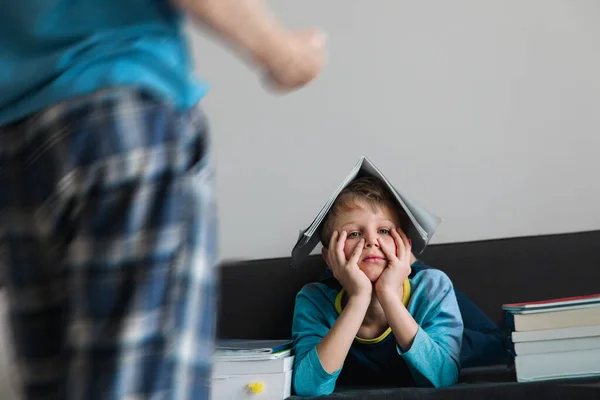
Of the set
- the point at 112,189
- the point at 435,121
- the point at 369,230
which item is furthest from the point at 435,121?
the point at 112,189

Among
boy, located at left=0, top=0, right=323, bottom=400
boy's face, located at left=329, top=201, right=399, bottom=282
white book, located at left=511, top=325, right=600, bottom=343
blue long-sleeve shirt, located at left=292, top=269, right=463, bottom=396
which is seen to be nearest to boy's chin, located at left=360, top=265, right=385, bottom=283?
boy's face, located at left=329, top=201, right=399, bottom=282

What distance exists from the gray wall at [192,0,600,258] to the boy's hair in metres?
0.34

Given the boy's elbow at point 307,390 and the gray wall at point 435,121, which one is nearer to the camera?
the boy's elbow at point 307,390

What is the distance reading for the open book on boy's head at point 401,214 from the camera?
1.58m

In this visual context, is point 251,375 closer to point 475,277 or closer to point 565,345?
point 565,345

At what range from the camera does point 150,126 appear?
0.57m

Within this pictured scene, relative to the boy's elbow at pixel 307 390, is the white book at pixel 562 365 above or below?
above

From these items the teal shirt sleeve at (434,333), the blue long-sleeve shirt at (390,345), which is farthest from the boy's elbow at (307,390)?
the teal shirt sleeve at (434,333)

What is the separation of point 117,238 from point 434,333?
105cm

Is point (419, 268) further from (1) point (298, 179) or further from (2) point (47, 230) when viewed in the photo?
(2) point (47, 230)

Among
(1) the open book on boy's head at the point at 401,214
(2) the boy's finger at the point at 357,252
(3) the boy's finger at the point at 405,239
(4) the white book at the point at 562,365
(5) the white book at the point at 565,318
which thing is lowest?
(4) the white book at the point at 562,365

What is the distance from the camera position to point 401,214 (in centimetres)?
164

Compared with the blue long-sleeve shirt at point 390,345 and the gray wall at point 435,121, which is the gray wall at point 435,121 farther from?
the blue long-sleeve shirt at point 390,345

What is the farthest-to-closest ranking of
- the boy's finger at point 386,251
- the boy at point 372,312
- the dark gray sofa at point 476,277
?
1. the dark gray sofa at point 476,277
2. the boy's finger at point 386,251
3. the boy at point 372,312
